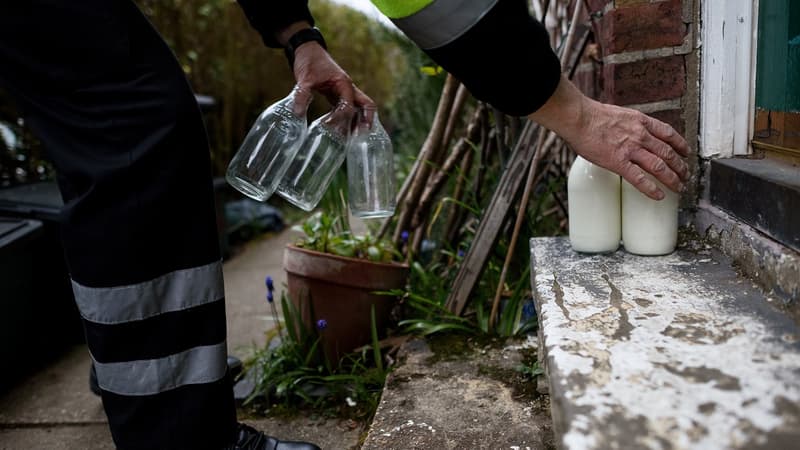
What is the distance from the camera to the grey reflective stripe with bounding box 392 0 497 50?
942 mm

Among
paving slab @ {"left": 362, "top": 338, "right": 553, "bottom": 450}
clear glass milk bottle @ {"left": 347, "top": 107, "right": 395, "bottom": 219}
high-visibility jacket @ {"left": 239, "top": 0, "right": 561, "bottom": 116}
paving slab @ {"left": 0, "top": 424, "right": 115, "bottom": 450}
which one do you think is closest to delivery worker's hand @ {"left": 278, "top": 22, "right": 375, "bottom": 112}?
clear glass milk bottle @ {"left": 347, "top": 107, "right": 395, "bottom": 219}

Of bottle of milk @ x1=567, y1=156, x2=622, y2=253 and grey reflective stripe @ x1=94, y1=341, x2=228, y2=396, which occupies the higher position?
bottle of milk @ x1=567, y1=156, x2=622, y2=253

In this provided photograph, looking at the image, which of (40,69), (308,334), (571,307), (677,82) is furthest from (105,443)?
(677,82)

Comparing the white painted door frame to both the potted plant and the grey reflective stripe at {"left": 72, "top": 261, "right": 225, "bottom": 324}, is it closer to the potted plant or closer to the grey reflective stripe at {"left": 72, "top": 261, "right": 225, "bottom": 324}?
the potted plant

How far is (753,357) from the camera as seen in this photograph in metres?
0.78

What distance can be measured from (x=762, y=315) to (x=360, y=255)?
1290 millimetres

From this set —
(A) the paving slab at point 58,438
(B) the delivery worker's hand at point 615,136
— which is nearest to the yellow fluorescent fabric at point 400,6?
(B) the delivery worker's hand at point 615,136

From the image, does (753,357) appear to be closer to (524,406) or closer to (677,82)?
(524,406)

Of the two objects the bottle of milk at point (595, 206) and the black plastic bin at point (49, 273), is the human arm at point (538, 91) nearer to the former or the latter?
the bottle of milk at point (595, 206)

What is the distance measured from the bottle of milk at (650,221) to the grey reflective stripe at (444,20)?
0.54m

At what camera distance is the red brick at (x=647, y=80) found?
1405 millimetres

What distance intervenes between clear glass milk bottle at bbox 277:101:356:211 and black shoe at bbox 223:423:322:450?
25.3 inches

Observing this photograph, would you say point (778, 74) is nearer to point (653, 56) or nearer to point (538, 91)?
point (653, 56)

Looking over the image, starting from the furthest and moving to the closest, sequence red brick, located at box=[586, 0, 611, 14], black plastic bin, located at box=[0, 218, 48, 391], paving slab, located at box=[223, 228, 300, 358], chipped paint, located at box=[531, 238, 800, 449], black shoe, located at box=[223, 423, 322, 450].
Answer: paving slab, located at box=[223, 228, 300, 358], black plastic bin, located at box=[0, 218, 48, 391], red brick, located at box=[586, 0, 611, 14], black shoe, located at box=[223, 423, 322, 450], chipped paint, located at box=[531, 238, 800, 449]
